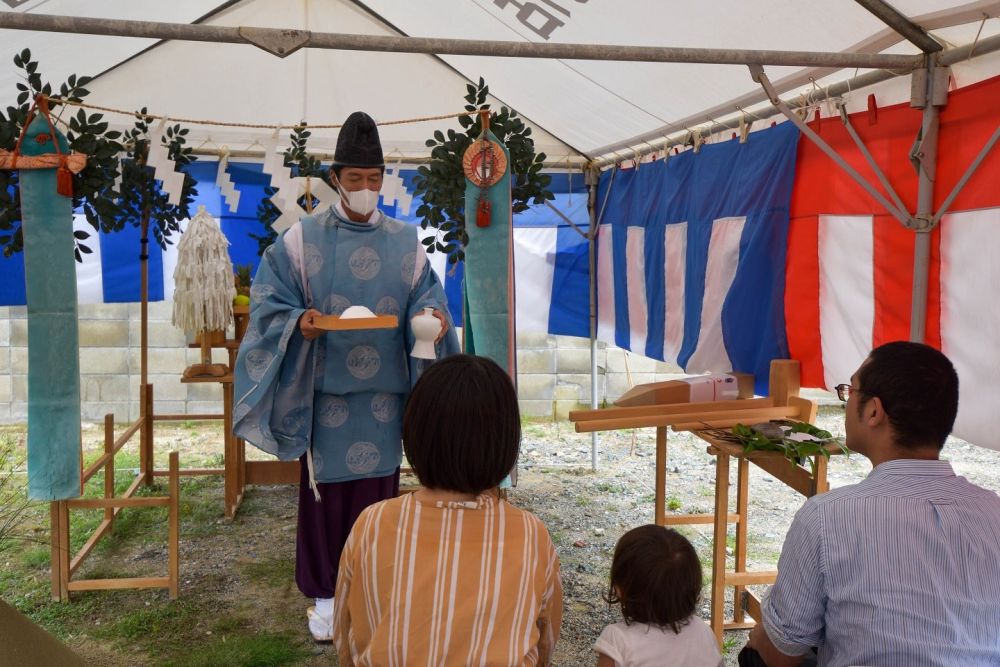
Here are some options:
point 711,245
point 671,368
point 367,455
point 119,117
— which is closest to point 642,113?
point 711,245

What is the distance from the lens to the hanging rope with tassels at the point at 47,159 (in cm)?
275

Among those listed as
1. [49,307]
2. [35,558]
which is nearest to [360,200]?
[49,307]

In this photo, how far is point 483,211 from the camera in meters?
3.07

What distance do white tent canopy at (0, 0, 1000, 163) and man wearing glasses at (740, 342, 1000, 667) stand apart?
115 centimetres

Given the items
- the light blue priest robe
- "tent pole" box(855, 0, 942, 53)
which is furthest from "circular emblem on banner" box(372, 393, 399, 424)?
"tent pole" box(855, 0, 942, 53)

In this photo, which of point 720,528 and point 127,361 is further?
point 127,361

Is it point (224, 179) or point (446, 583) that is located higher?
point (224, 179)

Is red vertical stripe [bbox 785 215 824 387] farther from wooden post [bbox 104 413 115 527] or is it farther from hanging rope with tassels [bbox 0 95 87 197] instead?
wooden post [bbox 104 413 115 527]

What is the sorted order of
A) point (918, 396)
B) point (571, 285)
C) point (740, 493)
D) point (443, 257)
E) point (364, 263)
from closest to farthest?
point (918, 396), point (364, 263), point (740, 493), point (571, 285), point (443, 257)

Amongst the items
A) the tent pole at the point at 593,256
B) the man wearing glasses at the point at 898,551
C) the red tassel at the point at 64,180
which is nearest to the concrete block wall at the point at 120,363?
the tent pole at the point at 593,256

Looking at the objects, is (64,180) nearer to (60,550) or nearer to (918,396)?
(60,550)

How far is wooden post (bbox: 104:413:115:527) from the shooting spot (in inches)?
141

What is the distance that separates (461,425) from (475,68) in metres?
3.41

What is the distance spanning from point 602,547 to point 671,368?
3071 mm
